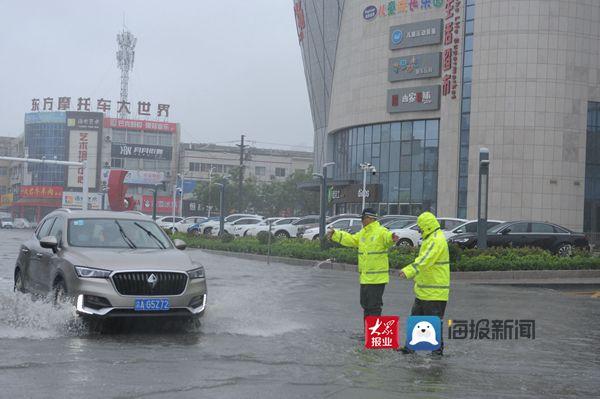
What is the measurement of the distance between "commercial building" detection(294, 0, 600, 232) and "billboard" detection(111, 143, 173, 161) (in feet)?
180

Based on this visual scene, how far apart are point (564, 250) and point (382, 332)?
19.5 m

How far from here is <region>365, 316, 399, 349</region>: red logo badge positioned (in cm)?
877

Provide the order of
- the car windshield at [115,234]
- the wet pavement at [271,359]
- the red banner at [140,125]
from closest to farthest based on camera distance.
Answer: the wet pavement at [271,359] → the car windshield at [115,234] → the red banner at [140,125]

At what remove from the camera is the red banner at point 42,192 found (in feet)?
336

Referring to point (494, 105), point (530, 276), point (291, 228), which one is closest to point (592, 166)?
point (494, 105)

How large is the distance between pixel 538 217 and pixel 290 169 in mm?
70073

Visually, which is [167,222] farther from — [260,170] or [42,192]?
[260,170]

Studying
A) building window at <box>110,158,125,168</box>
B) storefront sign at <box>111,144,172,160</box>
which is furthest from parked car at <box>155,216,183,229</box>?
building window at <box>110,158,125,168</box>

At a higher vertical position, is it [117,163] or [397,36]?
[397,36]

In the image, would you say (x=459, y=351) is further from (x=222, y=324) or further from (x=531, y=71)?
(x=531, y=71)

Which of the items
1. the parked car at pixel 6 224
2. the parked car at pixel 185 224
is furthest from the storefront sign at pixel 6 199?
the parked car at pixel 185 224

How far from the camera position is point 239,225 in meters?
46.2

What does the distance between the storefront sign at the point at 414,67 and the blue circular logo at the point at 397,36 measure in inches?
45.4

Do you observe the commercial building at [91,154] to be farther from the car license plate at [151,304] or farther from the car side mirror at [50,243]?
the car license plate at [151,304]
